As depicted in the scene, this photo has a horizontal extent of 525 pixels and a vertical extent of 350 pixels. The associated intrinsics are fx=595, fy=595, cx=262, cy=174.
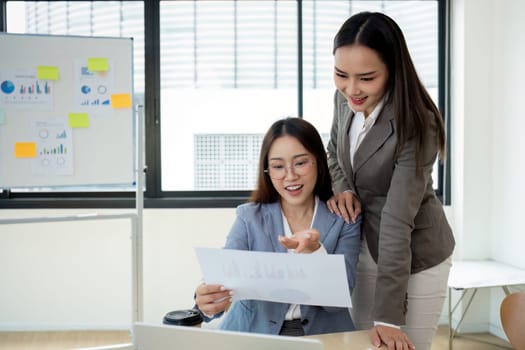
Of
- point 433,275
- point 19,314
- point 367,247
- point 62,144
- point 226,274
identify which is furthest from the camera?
point 19,314

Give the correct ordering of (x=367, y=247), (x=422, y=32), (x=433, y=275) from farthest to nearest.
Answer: (x=422, y=32) → (x=367, y=247) → (x=433, y=275)

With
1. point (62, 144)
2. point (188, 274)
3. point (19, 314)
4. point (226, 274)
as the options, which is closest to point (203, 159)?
point (188, 274)

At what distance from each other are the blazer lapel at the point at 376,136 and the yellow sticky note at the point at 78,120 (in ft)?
6.08

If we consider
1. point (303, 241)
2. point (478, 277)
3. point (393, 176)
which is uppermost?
point (393, 176)

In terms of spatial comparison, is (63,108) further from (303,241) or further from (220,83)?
(303,241)

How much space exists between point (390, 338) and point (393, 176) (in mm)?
394

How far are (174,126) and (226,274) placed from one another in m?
2.53

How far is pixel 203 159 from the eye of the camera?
3844mm

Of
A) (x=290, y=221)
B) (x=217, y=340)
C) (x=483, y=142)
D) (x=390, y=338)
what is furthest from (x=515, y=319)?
(x=483, y=142)

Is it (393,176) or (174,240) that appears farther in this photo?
(174,240)

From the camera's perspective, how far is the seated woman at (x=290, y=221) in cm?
162

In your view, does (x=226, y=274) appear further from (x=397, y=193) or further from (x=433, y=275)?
(x=433, y=275)

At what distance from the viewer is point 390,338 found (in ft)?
4.60

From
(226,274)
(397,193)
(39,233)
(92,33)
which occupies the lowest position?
(39,233)
